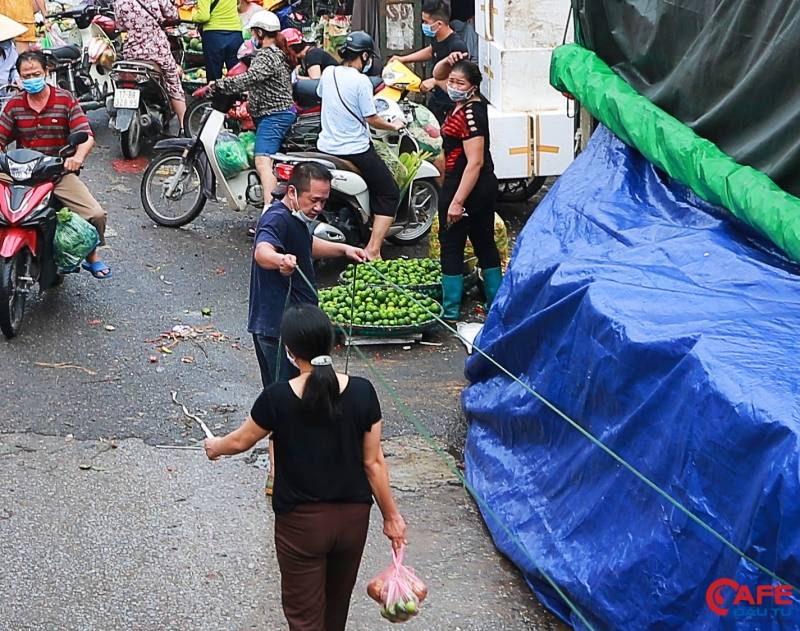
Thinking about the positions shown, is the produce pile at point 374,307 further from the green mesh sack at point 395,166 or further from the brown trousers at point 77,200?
the brown trousers at point 77,200

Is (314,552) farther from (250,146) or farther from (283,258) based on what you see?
(250,146)

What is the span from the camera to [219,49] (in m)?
13.5

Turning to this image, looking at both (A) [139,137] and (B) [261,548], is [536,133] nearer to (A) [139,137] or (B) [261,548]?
(A) [139,137]

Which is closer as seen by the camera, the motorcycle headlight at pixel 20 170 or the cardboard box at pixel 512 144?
the motorcycle headlight at pixel 20 170

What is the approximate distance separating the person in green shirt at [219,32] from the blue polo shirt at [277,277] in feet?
27.3

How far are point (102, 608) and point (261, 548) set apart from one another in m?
0.83

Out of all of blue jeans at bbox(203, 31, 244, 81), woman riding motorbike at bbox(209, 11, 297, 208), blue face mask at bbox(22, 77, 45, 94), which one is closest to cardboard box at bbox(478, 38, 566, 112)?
woman riding motorbike at bbox(209, 11, 297, 208)

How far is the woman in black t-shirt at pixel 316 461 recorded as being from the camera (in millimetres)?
3729

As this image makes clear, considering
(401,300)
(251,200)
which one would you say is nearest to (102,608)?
(401,300)

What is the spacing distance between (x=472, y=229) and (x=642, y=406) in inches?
162

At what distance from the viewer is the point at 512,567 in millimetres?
5074

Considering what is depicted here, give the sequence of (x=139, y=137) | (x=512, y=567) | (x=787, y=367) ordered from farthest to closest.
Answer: (x=139, y=137) → (x=512, y=567) → (x=787, y=367)

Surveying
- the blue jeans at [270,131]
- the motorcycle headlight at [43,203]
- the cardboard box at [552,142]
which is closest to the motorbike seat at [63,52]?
the blue jeans at [270,131]

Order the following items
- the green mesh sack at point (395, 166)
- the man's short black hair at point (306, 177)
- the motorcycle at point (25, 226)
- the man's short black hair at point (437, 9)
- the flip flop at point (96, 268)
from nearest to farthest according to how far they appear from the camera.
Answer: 1. the man's short black hair at point (306, 177)
2. the motorcycle at point (25, 226)
3. the flip flop at point (96, 268)
4. the green mesh sack at point (395, 166)
5. the man's short black hair at point (437, 9)
